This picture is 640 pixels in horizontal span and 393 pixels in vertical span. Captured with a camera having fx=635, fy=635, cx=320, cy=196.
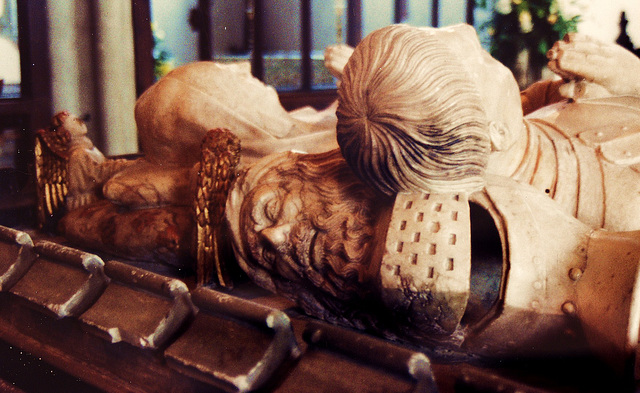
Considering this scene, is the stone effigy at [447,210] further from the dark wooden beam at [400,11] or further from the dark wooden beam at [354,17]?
the dark wooden beam at [354,17]

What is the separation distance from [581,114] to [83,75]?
2228 mm

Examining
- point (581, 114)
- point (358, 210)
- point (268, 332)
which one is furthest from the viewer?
point (581, 114)

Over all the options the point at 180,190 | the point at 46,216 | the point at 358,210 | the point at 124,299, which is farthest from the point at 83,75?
the point at 358,210

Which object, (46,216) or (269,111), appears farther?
(46,216)

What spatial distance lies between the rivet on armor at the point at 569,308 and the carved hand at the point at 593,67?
648 mm

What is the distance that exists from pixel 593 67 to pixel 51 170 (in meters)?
1.59

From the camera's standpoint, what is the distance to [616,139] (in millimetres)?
1361

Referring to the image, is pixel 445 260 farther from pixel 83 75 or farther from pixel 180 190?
pixel 83 75

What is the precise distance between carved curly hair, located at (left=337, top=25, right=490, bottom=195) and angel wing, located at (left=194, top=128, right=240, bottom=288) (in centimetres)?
46

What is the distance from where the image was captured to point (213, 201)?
1515mm

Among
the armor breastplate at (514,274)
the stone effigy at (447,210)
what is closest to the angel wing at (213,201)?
the stone effigy at (447,210)

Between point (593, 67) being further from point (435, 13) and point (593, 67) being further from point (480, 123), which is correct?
point (435, 13)

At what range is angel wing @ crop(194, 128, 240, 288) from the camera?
1516mm

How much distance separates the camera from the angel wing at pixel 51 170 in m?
2.00
